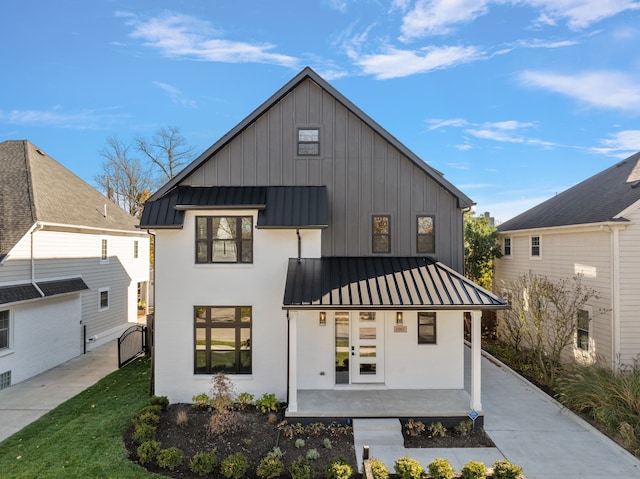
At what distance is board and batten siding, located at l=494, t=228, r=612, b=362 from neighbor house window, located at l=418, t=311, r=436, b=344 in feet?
19.4

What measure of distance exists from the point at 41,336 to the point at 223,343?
8.16 meters

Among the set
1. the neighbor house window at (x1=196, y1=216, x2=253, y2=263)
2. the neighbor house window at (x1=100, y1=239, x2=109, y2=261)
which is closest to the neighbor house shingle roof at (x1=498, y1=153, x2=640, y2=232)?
the neighbor house window at (x1=196, y1=216, x2=253, y2=263)

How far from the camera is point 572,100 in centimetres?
1648

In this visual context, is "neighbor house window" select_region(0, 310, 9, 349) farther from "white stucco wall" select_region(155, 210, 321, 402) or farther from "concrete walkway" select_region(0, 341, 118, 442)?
"white stucco wall" select_region(155, 210, 321, 402)

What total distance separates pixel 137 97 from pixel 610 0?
69.4 feet

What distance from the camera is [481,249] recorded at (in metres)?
17.6

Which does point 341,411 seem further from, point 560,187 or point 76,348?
point 560,187

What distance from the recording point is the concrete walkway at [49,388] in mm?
8984

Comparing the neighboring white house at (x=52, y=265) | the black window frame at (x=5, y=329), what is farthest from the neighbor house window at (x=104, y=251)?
the black window frame at (x=5, y=329)

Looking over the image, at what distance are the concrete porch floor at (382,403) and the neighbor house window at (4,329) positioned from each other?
10.2 metres

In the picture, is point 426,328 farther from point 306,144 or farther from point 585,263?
point 585,263

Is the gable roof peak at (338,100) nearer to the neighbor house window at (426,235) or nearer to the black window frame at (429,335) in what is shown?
the neighbor house window at (426,235)

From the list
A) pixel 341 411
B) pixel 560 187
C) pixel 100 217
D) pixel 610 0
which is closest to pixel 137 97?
pixel 100 217

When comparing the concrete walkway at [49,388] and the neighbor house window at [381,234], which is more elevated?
the neighbor house window at [381,234]
